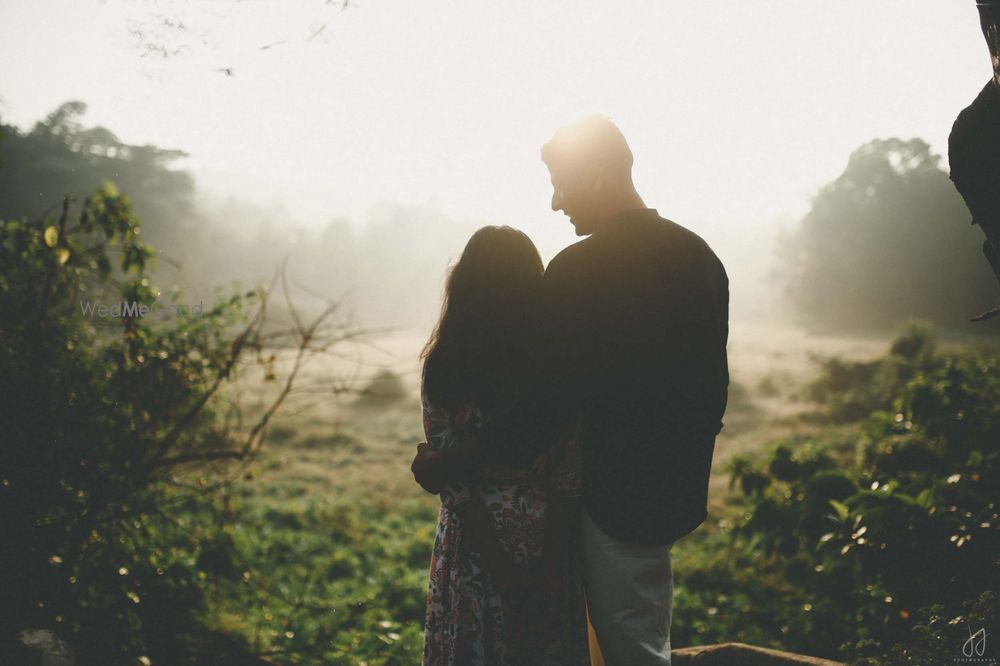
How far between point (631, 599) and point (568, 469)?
46cm

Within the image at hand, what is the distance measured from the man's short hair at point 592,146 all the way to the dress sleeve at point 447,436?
3.18ft

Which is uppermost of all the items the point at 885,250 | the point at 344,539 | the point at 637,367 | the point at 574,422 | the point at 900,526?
the point at 885,250

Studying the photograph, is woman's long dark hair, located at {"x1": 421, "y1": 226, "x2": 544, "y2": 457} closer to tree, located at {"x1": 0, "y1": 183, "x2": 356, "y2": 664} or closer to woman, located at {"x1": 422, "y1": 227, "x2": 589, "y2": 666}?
woman, located at {"x1": 422, "y1": 227, "x2": 589, "y2": 666}

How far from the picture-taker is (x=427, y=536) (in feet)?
22.8

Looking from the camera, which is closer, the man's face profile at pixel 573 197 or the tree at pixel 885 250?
the man's face profile at pixel 573 197

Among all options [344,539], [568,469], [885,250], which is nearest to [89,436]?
Answer: [568,469]

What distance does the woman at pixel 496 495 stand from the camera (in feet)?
6.29

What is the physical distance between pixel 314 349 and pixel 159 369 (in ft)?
3.04

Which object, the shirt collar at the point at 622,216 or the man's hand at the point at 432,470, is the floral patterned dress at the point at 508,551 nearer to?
the man's hand at the point at 432,470

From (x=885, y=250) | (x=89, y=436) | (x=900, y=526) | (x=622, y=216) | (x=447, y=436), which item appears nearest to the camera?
(x=622, y=216)

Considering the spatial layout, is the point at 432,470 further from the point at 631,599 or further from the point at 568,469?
the point at 631,599

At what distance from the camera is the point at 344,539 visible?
6.79 meters

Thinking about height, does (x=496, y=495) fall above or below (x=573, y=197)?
below

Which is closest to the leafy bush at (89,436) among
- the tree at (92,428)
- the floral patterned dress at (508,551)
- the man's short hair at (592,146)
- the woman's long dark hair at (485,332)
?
the tree at (92,428)
